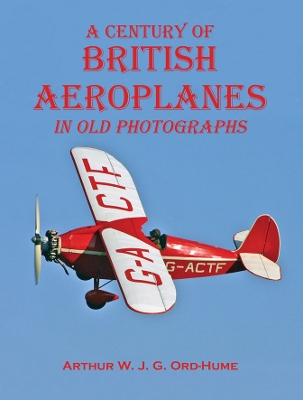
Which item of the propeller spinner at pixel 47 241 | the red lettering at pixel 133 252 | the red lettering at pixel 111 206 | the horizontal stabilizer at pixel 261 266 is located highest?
the red lettering at pixel 111 206

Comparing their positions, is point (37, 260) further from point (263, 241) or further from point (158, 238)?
point (263, 241)

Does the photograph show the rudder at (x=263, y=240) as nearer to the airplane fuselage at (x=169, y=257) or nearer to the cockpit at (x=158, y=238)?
the airplane fuselage at (x=169, y=257)

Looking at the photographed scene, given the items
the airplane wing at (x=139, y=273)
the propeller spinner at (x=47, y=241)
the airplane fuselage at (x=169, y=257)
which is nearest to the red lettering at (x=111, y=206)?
the airplane fuselage at (x=169, y=257)

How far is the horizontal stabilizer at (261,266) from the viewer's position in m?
24.9

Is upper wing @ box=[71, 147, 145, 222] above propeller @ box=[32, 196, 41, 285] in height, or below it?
above

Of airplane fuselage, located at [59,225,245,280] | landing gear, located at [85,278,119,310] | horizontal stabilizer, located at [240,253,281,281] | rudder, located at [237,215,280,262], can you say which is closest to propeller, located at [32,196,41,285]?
airplane fuselage, located at [59,225,245,280]

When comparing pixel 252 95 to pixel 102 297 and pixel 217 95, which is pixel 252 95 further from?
pixel 102 297

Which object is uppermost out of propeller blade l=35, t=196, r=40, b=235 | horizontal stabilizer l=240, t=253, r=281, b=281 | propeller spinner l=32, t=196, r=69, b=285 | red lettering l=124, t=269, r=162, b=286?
propeller blade l=35, t=196, r=40, b=235

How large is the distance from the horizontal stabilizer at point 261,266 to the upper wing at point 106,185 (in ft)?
8.08

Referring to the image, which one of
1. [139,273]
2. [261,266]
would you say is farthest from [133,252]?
[261,266]

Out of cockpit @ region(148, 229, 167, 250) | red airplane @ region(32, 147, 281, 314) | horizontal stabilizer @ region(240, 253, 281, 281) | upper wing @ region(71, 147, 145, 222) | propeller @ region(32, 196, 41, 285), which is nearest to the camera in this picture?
red airplane @ region(32, 147, 281, 314)

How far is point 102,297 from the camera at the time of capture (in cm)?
2442

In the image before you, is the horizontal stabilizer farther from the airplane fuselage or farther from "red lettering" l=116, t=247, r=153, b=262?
"red lettering" l=116, t=247, r=153, b=262

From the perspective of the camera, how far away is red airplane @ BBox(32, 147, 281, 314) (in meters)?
23.2
